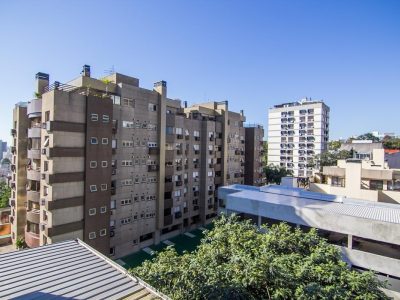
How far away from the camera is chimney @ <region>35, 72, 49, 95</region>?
100ft

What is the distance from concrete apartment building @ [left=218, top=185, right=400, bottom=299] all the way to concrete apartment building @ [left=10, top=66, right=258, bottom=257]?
42.4ft

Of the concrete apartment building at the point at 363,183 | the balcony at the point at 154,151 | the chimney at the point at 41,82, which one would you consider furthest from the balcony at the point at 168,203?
the concrete apartment building at the point at 363,183

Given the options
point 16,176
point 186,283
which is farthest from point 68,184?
point 186,283

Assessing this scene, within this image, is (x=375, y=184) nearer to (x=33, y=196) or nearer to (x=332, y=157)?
(x=332, y=157)

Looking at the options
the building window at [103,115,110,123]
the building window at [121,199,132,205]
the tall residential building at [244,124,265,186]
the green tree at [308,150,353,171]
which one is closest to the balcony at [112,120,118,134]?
the building window at [103,115,110,123]

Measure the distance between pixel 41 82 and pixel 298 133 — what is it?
86.2 meters

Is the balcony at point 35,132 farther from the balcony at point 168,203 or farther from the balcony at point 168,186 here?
the balcony at point 168,203

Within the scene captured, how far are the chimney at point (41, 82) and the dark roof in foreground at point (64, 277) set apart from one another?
977 inches

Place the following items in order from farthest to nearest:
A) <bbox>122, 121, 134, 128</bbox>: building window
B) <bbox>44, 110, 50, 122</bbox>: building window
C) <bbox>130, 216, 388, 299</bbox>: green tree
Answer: <bbox>122, 121, 134, 128</bbox>: building window < <bbox>44, 110, 50, 122</bbox>: building window < <bbox>130, 216, 388, 299</bbox>: green tree

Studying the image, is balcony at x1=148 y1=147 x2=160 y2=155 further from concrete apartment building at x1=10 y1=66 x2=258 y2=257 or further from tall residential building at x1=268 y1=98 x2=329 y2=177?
tall residential building at x1=268 y1=98 x2=329 y2=177

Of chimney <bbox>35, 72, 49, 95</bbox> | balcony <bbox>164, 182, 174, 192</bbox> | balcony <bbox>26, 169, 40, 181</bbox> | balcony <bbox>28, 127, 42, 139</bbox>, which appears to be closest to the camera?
balcony <bbox>26, 169, 40, 181</bbox>

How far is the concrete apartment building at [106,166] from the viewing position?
26.2 m

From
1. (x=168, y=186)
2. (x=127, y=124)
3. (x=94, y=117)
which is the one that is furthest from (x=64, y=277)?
(x=168, y=186)

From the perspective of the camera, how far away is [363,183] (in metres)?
36.6
